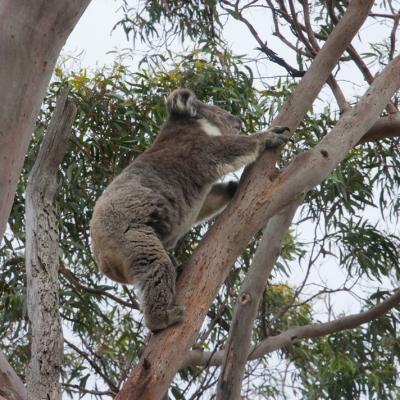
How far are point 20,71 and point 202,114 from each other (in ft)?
6.52

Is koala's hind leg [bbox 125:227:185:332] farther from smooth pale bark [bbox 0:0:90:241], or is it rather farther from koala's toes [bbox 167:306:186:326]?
smooth pale bark [bbox 0:0:90:241]

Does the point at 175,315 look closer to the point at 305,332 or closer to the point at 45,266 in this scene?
the point at 45,266

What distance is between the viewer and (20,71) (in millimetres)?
1903

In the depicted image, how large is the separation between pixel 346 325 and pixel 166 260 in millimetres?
1266

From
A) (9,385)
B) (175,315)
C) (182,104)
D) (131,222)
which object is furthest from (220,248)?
(182,104)

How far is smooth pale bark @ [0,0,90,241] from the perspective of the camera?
1880 millimetres

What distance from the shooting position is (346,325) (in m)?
3.64

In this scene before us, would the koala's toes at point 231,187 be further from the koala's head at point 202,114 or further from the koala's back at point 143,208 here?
the koala's head at point 202,114

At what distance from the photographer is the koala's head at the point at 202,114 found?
3713 mm

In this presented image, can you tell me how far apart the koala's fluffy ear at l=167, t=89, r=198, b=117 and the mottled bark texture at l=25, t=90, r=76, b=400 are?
0.90 m

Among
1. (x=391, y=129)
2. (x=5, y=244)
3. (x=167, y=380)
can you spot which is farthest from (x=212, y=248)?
(x=5, y=244)

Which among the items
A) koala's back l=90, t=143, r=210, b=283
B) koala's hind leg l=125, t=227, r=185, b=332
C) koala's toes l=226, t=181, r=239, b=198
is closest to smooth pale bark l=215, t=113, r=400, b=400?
koala's toes l=226, t=181, r=239, b=198

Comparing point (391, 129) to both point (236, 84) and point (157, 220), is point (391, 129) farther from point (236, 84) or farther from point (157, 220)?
point (236, 84)

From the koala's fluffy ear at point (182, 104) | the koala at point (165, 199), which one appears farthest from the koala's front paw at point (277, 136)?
the koala's fluffy ear at point (182, 104)
